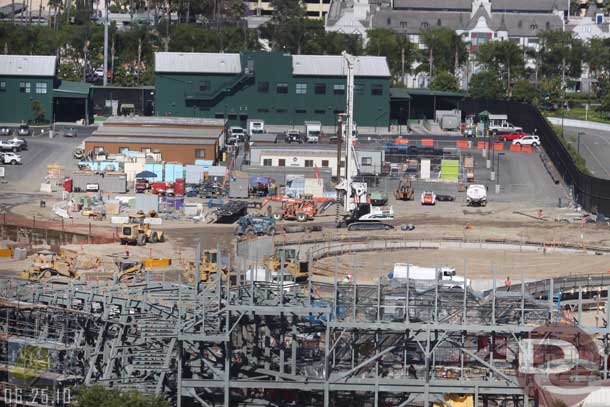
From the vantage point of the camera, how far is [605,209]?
65.8 metres

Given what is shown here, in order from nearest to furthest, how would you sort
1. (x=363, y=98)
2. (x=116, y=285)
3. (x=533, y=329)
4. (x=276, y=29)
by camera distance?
1. (x=533, y=329)
2. (x=116, y=285)
3. (x=363, y=98)
4. (x=276, y=29)

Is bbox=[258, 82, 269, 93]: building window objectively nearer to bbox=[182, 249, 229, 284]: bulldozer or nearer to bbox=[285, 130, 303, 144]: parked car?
bbox=[285, 130, 303, 144]: parked car

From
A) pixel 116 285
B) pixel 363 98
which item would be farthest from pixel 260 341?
pixel 363 98

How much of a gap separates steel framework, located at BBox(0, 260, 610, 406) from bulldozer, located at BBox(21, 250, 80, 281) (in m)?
12.4

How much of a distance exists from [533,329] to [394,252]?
22.4m

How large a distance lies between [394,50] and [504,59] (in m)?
7.35

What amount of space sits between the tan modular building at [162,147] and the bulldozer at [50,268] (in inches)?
1046

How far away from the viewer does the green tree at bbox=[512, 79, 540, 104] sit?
104062 millimetres

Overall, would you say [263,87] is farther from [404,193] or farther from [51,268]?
[51,268]

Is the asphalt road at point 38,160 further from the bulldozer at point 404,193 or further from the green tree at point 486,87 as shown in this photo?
the green tree at point 486,87

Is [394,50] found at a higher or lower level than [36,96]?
higher

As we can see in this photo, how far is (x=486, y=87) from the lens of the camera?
106 metres

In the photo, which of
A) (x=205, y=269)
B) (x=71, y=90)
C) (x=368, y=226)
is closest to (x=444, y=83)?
(x=71, y=90)

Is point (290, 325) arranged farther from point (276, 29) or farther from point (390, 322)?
point (276, 29)
